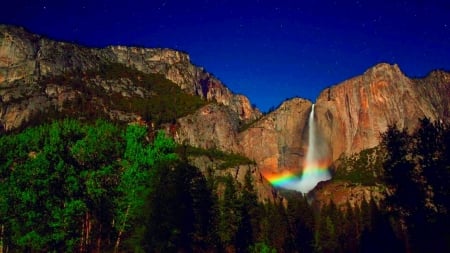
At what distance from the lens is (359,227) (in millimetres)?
121375

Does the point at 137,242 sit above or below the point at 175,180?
below

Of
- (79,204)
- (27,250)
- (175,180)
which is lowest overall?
(27,250)

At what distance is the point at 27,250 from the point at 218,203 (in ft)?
123

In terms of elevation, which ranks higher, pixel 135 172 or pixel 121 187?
pixel 135 172

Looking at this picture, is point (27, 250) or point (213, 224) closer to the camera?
point (27, 250)

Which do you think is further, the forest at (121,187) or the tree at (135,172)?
the tree at (135,172)

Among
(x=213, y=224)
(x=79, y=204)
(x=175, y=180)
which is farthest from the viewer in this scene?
(x=213, y=224)

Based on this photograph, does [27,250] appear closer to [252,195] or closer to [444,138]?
[444,138]

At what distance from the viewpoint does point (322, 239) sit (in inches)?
4274

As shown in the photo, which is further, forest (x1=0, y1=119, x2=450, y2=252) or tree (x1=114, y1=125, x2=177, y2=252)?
tree (x1=114, y1=125, x2=177, y2=252)

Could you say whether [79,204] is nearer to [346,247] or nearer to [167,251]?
[167,251]

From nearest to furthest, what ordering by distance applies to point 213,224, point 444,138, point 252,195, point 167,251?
point 444,138
point 167,251
point 213,224
point 252,195

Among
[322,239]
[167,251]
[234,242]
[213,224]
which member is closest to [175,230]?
[167,251]

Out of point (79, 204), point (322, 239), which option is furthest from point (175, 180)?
point (322, 239)
